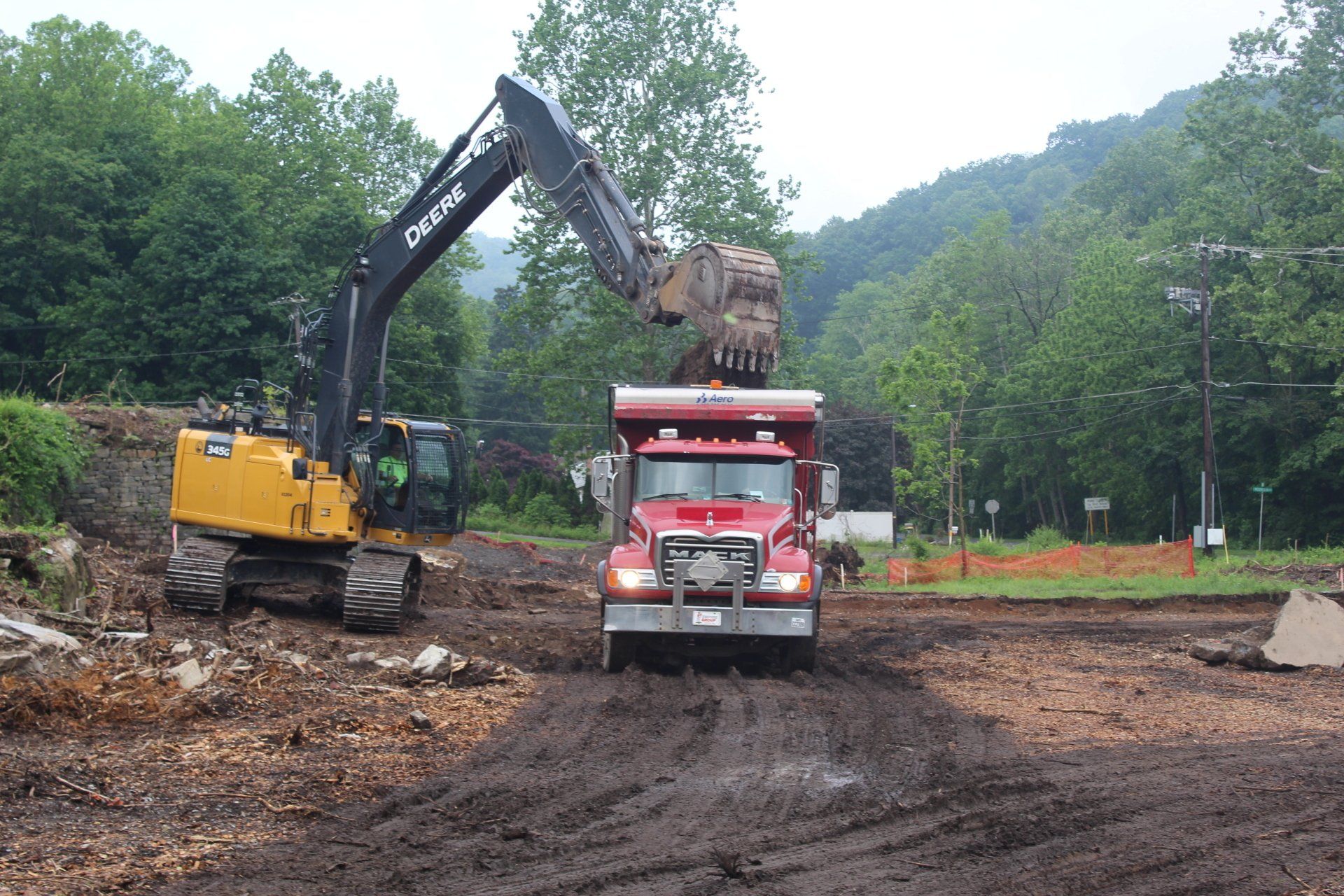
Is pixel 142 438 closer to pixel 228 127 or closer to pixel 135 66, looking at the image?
pixel 228 127

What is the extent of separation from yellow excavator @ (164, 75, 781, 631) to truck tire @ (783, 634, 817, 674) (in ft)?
10.8

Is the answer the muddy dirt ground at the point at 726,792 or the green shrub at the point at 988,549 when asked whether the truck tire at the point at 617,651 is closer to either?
the muddy dirt ground at the point at 726,792

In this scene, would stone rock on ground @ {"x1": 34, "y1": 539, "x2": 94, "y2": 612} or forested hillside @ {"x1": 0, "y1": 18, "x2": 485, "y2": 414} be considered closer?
stone rock on ground @ {"x1": 34, "y1": 539, "x2": 94, "y2": 612}

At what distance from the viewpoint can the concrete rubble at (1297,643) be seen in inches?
607

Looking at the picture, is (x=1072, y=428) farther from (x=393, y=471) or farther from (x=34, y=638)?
(x=34, y=638)

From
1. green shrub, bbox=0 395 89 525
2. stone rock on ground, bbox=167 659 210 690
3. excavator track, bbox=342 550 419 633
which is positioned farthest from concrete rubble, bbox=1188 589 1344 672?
green shrub, bbox=0 395 89 525

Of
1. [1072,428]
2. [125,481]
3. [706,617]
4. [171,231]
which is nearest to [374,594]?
[706,617]

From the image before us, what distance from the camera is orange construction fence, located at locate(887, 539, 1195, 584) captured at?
32.9 m

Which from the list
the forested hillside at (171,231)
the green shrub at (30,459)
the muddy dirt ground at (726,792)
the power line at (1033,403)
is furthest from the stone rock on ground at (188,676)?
the power line at (1033,403)

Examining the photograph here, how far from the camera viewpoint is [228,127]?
191ft

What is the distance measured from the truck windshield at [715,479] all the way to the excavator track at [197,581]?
5.92 m

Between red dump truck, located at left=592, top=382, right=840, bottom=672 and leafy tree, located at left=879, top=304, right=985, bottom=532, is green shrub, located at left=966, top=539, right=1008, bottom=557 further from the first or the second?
red dump truck, located at left=592, top=382, right=840, bottom=672

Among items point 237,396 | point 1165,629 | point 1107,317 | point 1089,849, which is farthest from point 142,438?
point 1107,317

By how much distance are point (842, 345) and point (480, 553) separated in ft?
284
